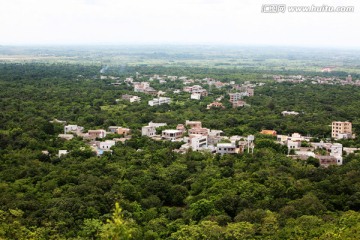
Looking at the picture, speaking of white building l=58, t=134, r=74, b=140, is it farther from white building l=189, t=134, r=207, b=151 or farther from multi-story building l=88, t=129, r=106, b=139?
white building l=189, t=134, r=207, b=151

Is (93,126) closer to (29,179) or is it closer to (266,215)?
(29,179)

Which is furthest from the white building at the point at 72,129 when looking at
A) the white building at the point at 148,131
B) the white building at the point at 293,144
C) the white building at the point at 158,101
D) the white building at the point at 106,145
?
the white building at the point at 293,144

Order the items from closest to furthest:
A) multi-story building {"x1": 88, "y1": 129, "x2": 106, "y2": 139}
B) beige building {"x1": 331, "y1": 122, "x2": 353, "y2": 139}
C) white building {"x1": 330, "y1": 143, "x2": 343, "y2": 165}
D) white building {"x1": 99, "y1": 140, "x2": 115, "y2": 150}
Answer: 1. white building {"x1": 330, "y1": 143, "x2": 343, "y2": 165}
2. white building {"x1": 99, "y1": 140, "x2": 115, "y2": 150}
3. multi-story building {"x1": 88, "y1": 129, "x2": 106, "y2": 139}
4. beige building {"x1": 331, "y1": 122, "x2": 353, "y2": 139}

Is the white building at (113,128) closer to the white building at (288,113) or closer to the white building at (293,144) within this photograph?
the white building at (293,144)

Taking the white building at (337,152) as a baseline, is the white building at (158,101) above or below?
below

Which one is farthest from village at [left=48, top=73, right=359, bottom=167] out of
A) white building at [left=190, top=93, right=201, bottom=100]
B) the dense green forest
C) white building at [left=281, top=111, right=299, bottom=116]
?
white building at [left=190, top=93, right=201, bottom=100]

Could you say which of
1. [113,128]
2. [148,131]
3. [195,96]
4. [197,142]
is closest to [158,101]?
[195,96]

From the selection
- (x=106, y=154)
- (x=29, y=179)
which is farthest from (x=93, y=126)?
(x=29, y=179)

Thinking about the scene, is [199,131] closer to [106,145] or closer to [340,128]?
[106,145]

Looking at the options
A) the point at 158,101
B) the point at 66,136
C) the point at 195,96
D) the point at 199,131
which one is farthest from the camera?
the point at 195,96
